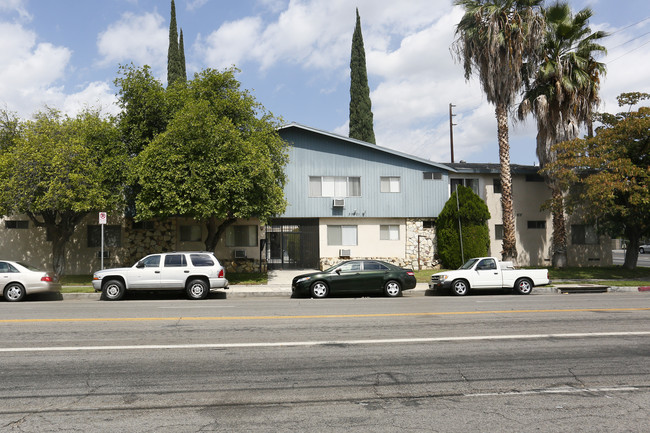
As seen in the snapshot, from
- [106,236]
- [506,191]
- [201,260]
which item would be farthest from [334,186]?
[106,236]

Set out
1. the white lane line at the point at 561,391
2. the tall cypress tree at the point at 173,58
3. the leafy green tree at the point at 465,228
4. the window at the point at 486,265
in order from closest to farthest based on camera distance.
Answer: the white lane line at the point at 561,391 → the window at the point at 486,265 → the leafy green tree at the point at 465,228 → the tall cypress tree at the point at 173,58

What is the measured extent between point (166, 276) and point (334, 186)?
12558 millimetres

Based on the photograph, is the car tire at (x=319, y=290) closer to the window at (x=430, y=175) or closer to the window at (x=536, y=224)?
the window at (x=430, y=175)

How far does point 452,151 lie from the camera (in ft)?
143

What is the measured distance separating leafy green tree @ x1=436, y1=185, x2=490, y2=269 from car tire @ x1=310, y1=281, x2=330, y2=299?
11268 mm

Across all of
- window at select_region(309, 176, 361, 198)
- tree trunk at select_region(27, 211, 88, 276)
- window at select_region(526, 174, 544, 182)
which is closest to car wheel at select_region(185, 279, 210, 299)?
tree trunk at select_region(27, 211, 88, 276)

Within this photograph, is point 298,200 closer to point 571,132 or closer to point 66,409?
point 571,132

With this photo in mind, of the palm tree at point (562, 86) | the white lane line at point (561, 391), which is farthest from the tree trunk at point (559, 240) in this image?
the white lane line at point (561, 391)

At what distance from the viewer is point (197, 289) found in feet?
54.5

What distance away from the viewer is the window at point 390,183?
27.2m

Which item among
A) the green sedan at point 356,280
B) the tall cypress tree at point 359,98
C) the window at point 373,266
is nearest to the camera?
the green sedan at point 356,280

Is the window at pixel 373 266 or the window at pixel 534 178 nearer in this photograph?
the window at pixel 373 266

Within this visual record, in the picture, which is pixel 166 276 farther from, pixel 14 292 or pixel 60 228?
pixel 60 228

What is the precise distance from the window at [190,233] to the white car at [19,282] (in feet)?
33.5
